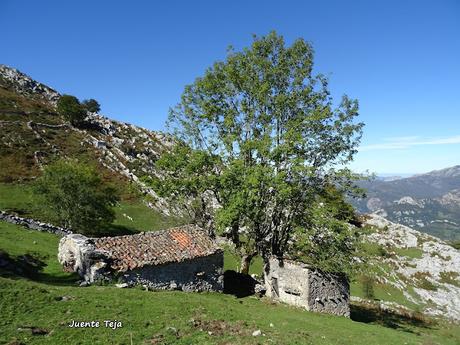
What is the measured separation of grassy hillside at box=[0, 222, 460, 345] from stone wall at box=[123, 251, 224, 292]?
1.58m

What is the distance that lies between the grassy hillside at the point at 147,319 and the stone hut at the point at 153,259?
1.47 m

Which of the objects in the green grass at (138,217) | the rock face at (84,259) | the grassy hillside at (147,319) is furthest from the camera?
the green grass at (138,217)

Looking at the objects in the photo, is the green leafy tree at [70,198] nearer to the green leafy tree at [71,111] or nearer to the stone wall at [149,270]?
the stone wall at [149,270]

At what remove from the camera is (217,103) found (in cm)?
2789

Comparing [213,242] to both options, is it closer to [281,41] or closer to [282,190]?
[282,190]

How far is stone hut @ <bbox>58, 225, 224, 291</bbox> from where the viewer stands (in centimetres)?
2122

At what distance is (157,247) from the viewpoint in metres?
24.1

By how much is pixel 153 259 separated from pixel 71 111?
8558cm

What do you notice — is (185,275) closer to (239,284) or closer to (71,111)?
(239,284)

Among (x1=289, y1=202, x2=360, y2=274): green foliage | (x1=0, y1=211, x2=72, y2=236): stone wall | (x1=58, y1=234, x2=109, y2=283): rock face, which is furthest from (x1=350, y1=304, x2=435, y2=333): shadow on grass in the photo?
(x1=0, y1=211, x2=72, y2=236): stone wall

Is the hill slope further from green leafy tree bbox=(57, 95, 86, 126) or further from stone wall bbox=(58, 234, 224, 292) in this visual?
stone wall bbox=(58, 234, 224, 292)

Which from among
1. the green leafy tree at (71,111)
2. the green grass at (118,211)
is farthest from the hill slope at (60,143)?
the green grass at (118,211)

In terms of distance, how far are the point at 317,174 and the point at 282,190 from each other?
470 centimetres

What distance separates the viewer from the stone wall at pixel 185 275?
71.8 ft
